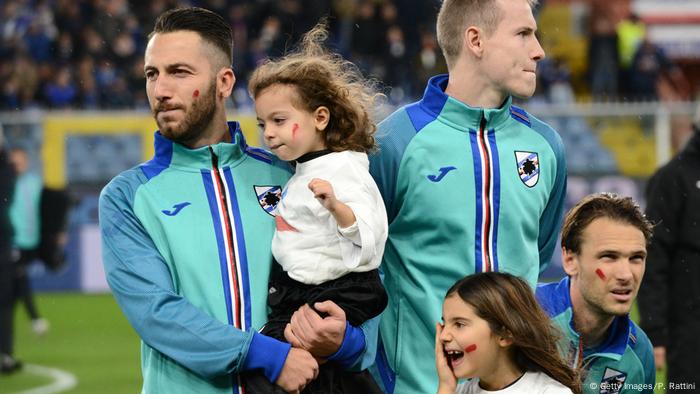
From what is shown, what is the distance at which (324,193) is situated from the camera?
3.65m

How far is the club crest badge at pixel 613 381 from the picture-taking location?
174 inches

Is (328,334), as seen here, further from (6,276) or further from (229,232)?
(6,276)

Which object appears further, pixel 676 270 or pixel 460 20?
pixel 676 270

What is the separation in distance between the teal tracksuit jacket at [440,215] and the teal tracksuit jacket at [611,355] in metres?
0.14

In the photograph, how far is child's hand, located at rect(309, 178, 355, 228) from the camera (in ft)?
12.0

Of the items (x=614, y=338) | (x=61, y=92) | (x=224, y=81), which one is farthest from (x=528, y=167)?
(x=61, y=92)

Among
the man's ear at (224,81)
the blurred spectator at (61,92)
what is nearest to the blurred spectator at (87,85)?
the blurred spectator at (61,92)

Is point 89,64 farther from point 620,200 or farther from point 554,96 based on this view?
point 620,200

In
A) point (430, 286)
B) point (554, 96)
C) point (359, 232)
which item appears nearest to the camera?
point (359, 232)

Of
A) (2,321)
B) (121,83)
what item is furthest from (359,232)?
(121,83)

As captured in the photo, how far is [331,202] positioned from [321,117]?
1.31 ft

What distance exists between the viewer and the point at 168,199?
3902mm

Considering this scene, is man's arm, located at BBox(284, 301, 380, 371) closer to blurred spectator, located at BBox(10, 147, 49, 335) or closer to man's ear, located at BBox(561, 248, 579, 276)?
man's ear, located at BBox(561, 248, 579, 276)

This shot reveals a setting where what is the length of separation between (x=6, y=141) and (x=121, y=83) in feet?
12.1
